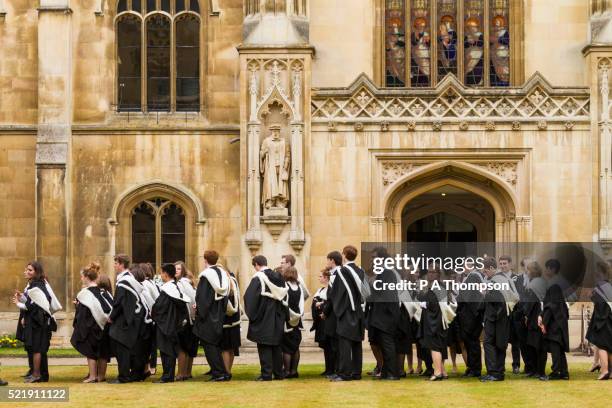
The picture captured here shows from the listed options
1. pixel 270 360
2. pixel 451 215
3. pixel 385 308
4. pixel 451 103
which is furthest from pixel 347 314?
pixel 451 215

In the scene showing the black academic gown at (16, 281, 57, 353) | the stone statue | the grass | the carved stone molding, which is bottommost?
the grass

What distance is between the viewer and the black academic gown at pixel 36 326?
19.6 m

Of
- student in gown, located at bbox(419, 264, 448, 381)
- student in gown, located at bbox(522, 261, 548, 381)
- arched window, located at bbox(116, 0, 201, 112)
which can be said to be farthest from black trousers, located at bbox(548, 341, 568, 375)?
arched window, located at bbox(116, 0, 201, 112)

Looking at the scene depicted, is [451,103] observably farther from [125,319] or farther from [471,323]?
[125,319]

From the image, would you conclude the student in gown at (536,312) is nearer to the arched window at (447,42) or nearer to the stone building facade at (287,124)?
the stone building facade at (287,124)

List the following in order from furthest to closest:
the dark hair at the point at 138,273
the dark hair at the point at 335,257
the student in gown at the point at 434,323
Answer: the student in gown at the point at 434,323
the dark hair at the point at 138,273
the dark hair at the point at 335,257

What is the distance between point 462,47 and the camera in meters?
29.0

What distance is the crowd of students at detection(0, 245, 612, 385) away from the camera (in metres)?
19.4

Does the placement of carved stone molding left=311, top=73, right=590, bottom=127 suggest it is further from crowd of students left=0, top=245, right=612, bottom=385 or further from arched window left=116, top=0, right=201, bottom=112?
crowd of students left=0, top=245, right=612, bottom=385

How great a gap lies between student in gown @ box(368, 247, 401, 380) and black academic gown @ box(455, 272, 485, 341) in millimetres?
1065

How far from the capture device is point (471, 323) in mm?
20094

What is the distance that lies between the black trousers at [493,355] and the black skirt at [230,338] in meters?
3.84

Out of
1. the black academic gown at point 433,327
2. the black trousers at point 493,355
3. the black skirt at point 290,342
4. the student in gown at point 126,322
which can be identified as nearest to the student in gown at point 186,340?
the student in gown at point 126,322

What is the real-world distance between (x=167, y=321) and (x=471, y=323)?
4.74m
